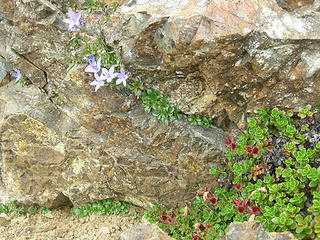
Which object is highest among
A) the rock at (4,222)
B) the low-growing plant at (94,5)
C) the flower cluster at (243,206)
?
the low-growing plant at (94,5)

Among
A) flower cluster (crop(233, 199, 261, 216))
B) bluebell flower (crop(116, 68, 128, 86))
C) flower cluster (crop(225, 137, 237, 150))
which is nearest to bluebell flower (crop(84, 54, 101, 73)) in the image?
bluebell flower (crop(116, 68, 128, 86))

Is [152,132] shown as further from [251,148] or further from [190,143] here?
[251,148]

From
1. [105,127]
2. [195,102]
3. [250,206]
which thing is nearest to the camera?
[250,206]

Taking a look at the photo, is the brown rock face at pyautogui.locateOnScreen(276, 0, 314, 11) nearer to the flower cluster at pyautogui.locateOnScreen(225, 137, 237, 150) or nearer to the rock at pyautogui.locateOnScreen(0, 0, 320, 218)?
the rock at pyautogui.locateOnScreen(0, 0, 320, 218)

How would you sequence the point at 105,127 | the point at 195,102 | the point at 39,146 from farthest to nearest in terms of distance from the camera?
the point at 39,146, the point at 105,127, the point at 195,102

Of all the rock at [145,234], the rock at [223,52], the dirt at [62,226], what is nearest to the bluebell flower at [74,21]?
the rock at [223,52]

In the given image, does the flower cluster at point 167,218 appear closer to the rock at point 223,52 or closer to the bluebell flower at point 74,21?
the rock at point 223,52

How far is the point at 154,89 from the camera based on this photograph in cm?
359

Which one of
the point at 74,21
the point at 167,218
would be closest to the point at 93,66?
the point at 74,21

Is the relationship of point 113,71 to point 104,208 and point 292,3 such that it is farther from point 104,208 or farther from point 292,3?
point 104,208

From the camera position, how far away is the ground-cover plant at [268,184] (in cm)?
280

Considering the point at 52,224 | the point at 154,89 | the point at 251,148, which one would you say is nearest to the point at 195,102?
the point at 154,89

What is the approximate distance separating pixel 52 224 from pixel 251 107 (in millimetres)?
2907

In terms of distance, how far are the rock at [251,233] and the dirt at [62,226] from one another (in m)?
1.77
